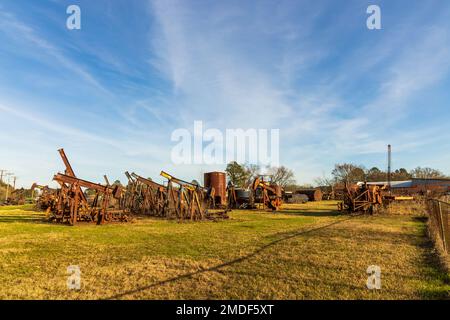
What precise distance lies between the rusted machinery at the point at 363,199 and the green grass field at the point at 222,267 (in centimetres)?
1115

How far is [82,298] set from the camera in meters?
4.57

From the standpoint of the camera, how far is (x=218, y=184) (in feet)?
90.2

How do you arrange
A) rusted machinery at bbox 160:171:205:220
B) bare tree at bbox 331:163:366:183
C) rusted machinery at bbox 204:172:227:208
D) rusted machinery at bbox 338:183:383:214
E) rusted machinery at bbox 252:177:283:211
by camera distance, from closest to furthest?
rusted machinery at bbox 160:171:205:220, rusted machinery at bbox 338:183:383:214, rusted machinery at bbox 252:177:283:211, rusted machinery at bbox 204:172:227:208, bare tree at bbox 331:163:366:183

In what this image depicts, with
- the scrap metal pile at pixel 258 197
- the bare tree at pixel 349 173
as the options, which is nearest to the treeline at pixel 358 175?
the bare tree at pixel 349 173

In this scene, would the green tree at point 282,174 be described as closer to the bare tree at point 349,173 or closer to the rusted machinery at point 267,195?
the bare tree at point 349,173

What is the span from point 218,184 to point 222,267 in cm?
2106

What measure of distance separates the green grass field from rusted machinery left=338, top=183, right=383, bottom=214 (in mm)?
11146

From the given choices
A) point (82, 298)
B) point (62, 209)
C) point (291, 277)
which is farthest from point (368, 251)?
point (62, 209)

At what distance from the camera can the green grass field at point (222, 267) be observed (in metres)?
4.88

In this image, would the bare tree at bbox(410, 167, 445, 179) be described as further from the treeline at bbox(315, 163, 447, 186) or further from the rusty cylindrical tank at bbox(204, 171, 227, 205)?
the rusty cylindrical tank at bbox(204, 171, 227, 205)

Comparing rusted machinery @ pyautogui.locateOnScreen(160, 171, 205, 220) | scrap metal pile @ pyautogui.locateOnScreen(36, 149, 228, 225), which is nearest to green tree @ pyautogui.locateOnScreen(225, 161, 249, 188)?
scrap metal pile @ pyautogui.locateOnScreen(36, 149, 228, 225)

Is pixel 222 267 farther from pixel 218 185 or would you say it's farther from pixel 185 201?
pixel 218 185

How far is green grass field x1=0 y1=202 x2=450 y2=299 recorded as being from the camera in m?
4.88
